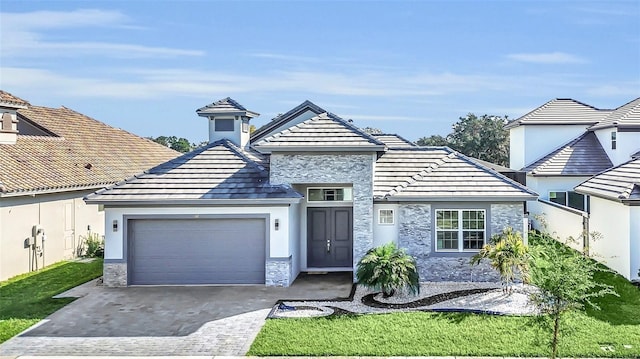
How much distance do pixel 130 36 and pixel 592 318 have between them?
17693 mm

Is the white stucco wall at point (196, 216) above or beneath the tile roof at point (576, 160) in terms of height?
beneath

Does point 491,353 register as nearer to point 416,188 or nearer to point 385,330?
point 385,330

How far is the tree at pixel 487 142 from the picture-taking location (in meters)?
51.5

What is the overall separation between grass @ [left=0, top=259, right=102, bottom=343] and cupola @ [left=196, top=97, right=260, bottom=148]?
5.88 m

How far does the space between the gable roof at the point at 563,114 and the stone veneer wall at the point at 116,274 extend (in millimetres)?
22920

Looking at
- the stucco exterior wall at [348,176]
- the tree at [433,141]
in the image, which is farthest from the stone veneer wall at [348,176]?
the tree at [433,141]

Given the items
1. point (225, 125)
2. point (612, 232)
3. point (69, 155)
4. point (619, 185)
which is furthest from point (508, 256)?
point (69, 155)

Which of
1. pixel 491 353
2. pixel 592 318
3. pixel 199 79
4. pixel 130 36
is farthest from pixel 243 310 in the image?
pixel 199 79

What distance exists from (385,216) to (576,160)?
15.6 metres

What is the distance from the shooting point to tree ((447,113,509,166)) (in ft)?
169

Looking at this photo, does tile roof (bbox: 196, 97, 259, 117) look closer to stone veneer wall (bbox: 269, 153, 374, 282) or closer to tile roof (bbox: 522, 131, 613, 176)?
stone veneer wall (bbox: 269, 153, 374, 282)

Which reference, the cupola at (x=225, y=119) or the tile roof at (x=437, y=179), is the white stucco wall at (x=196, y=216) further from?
the cupola at (x=225, y=119)

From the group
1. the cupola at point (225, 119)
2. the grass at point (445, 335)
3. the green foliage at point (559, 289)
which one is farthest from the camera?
the cupola at point (225, 119)

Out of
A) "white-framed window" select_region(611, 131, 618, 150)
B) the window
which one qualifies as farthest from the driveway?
"white-framed window" select_region(611, 131, 618, 150)
